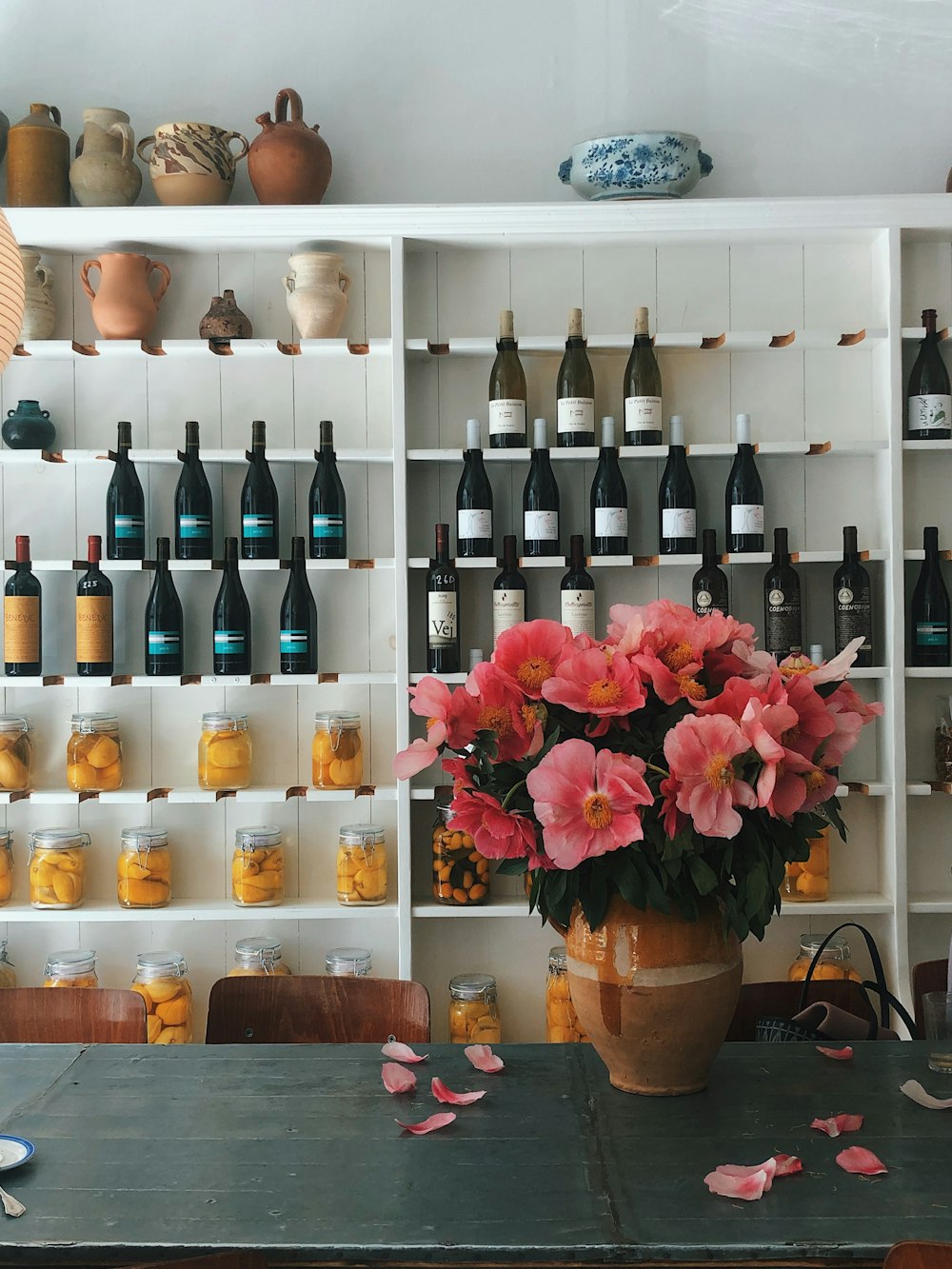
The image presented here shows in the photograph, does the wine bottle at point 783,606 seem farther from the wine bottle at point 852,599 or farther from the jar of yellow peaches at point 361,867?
the jar of yellow peaches at point 361,867

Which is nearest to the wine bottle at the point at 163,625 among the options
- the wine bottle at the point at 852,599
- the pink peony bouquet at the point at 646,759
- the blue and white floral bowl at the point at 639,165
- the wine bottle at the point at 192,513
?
the wine bottle at the point at 192,513

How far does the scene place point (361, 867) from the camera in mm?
2752

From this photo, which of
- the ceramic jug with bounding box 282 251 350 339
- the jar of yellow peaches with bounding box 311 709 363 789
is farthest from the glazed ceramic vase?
the ceramic jug with bounding box 282 251 350 339

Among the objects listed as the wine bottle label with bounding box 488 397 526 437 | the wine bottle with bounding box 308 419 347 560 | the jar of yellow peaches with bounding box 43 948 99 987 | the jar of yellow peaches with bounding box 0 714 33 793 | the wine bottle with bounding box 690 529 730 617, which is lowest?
the jar of yellow peaches with bounding box 43 948 99 987

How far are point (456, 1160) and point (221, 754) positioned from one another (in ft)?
5.68

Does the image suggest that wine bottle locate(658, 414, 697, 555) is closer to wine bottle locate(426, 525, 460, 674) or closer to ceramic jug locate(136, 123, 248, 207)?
wine bottle locate(426, 525, 460, 674)

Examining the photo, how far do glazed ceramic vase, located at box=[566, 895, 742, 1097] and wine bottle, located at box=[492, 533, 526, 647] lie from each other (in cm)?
151

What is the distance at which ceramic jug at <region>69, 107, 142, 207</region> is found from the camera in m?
2.76

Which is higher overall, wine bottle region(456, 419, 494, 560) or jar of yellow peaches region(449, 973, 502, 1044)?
wine bottle region(456, 419, 494, 560)

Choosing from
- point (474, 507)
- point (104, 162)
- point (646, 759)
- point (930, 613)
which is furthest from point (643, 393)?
point (646, 759)

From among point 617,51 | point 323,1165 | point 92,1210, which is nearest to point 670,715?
point 323,1165

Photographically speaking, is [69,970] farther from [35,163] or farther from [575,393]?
[35,163]

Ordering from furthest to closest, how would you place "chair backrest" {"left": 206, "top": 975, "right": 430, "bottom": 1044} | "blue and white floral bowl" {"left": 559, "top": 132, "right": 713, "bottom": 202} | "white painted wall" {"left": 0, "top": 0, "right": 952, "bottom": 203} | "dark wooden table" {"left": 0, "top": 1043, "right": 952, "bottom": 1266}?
"white painted wall" {"left": 0, "top": 0, "right": 952, "bottom": 203} → "blue and white floral bowl" {"left": 559, "top": 132, "right": 713, "bottom": 202} → "chair backrest" {"left": 206, "top": 975, "right": 430, "bottom": 1044} → "dark wooden table" {"left": 0, "top": 1043, "right": 952, "bottom": 1266}

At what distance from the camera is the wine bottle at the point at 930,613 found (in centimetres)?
276
